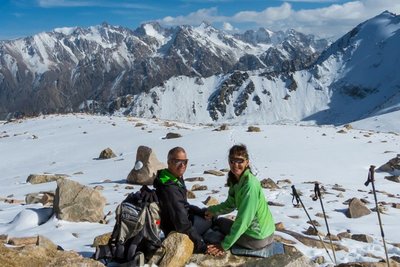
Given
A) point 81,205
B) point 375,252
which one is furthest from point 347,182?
point 81,205

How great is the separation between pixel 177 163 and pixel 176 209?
0.93m

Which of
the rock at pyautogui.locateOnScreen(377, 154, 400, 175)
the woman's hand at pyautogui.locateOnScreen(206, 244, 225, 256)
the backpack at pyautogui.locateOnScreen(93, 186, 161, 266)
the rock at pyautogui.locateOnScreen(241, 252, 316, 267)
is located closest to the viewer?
the rock at pyautogui.locateOnScreen(241, 252, 316, 267)

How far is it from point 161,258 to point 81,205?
5127 mm

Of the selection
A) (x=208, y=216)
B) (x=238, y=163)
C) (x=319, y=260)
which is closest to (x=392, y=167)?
(x=319, y=260)

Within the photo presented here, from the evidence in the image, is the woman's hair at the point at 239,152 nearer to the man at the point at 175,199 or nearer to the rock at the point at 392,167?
the man at the point at 175,199

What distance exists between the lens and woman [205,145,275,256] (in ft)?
29.0

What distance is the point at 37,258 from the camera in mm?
7895

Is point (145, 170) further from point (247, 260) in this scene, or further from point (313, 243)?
point (247, 260)

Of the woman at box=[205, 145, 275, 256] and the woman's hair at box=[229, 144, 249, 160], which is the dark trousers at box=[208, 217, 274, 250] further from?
the woman's hair at box=[229, 144, 249, 160]

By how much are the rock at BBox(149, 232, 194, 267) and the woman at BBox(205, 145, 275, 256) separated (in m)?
0.48

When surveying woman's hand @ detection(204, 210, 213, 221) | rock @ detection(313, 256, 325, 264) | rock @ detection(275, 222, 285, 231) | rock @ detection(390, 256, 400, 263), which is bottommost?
rock @ detection(390, 256, 400, 263)

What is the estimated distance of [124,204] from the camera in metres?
9.10

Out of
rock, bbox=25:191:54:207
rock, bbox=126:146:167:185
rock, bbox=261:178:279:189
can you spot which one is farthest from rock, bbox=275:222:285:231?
rock, bbox=126:146:167:185

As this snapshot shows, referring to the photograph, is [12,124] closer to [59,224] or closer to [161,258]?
[59,224]
